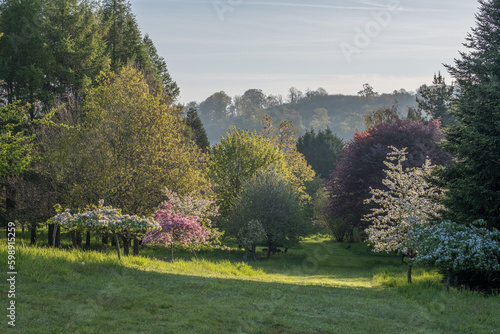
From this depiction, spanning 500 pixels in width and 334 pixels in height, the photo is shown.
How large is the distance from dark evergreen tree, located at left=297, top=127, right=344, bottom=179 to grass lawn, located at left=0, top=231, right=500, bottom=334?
6154 centimetres

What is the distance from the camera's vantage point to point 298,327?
8.74 m

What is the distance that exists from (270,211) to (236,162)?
22.8 feet

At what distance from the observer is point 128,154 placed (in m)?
23.3

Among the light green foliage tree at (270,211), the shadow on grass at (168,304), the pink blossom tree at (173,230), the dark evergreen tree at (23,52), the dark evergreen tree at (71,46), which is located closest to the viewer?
the shadow on grass at (168,304)

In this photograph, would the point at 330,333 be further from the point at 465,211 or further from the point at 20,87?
the point at 20,87

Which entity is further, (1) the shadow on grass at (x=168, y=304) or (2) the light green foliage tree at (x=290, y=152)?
(2) the light green foliage tree at (x=290, y=152)

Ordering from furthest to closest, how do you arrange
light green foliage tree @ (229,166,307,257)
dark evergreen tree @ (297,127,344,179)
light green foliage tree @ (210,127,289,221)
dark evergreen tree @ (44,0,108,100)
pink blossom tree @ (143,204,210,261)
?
dark evergreen tree @ (297,127,344,179) < light green foliage tree @ (210,127,289,221) < dark evergreen tree @ (44,0,108,100) < light green foliage tree @ (229,166,307,257) < pink blossom tree @ (143,204,210,261)

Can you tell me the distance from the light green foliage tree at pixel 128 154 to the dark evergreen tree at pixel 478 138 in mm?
13251

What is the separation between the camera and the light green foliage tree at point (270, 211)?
31.1m

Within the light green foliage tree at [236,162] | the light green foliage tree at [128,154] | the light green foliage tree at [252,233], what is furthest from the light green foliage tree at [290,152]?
the light green foliage tree at [128,154]

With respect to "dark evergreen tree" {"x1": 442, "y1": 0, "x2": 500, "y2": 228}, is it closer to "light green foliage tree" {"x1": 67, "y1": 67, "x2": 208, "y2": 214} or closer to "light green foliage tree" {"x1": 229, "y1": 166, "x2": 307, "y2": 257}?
"light green foliage tree" {"x1": 67, "y1": 67, "x2": 208, "y2": 214}

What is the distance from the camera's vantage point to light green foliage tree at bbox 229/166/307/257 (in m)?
31.1

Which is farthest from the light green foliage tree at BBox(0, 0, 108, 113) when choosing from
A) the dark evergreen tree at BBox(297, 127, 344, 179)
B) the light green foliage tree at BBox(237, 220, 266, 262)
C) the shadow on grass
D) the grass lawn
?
the dark evergreen tree at BBox(297, 127, 344, 179)

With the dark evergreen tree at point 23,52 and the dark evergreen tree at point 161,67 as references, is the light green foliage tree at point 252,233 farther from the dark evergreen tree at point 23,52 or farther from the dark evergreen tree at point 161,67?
the dark evergreen tree at point 161,67
